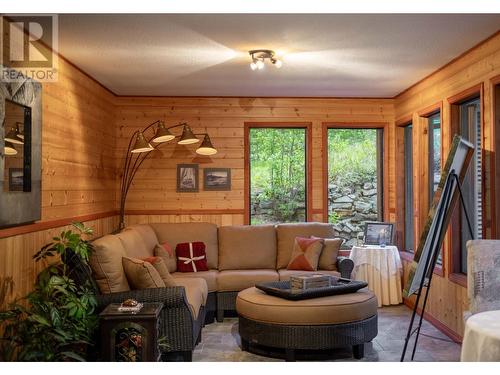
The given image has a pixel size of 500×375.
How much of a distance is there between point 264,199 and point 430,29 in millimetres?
3515

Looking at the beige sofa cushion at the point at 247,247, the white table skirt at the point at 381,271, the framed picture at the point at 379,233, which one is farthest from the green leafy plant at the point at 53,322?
the framed picture at the point at 379,233

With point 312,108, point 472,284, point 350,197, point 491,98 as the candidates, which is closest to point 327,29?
point 491,98

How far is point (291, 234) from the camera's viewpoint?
251 inches

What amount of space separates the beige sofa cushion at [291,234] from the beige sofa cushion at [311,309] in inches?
71.9

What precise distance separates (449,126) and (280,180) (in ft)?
8.19

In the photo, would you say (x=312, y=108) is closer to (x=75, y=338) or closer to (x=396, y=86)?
(x=396, y=86)

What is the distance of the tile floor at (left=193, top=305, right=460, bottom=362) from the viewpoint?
4.38m

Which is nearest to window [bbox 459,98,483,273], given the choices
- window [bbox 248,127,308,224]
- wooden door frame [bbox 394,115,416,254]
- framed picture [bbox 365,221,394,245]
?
framed picture [bbox 365,221,394,245]

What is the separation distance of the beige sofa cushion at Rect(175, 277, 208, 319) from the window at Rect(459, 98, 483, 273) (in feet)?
8.01

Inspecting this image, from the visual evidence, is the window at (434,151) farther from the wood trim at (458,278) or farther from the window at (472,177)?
the wood trim at (458,278)

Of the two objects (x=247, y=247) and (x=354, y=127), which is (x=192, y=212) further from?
(x=354, y=127)

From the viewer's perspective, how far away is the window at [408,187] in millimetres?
6832

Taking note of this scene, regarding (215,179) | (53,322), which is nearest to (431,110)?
(215,179)

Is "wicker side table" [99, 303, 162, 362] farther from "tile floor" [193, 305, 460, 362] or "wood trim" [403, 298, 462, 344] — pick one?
"wood trim" [403, 298, 462, 344]
